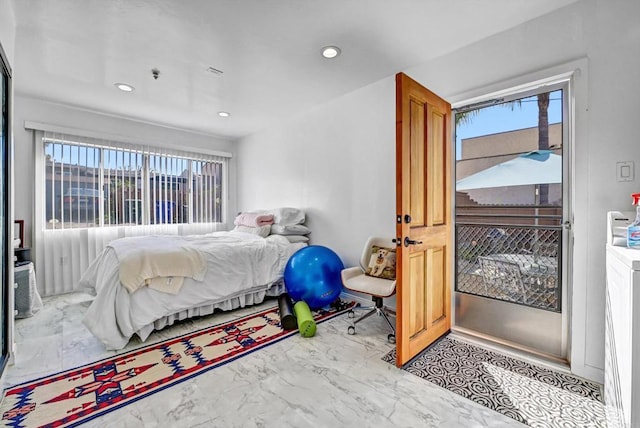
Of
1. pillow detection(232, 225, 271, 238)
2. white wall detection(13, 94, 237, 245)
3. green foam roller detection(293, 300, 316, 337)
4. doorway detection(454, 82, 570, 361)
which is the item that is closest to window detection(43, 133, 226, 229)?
white wall detection(13, 94, 237, 245)

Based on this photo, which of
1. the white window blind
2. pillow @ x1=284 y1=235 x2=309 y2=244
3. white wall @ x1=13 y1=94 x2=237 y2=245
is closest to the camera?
white wall @ x1=13 y1=94 x2=237 y2=245

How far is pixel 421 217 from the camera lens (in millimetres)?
2193

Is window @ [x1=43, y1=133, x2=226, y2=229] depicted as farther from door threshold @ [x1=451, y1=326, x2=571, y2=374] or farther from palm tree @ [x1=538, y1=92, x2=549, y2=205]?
palm tree @ [x1=538, y1=92, x2=549, y2=205]

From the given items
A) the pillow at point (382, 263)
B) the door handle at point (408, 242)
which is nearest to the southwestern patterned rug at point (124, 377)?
the pillow at point (382, 263)

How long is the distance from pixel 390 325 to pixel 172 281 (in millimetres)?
2023

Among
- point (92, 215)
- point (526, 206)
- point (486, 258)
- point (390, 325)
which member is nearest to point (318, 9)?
point (526, 206)

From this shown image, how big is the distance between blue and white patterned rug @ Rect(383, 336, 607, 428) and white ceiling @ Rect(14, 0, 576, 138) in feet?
8.23

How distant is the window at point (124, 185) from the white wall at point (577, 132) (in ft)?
7.78

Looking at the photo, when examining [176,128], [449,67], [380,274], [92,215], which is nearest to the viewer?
[449,67]

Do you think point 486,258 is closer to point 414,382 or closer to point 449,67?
point 414,382

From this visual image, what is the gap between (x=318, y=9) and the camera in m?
2.01

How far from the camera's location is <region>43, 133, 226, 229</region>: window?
3.80 meters

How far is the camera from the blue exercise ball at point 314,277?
2.99 m

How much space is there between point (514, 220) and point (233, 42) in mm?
2753
